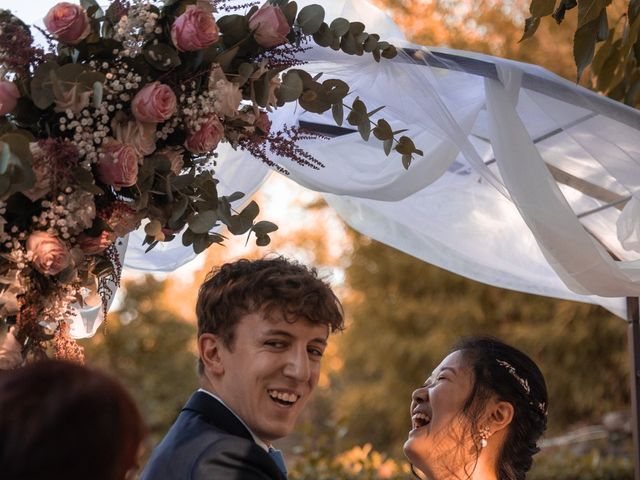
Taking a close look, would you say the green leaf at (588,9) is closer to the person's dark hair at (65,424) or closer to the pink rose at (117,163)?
the pink rose at (117,163)

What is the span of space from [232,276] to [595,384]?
10.3 meters

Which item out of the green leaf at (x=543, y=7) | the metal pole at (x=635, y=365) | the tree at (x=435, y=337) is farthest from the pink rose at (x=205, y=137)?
the tree at (x=435, y=337)

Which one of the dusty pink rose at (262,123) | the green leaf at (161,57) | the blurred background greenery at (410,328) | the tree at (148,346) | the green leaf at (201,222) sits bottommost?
the tree at (148,346)

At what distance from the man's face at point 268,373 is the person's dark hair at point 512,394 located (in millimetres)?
772

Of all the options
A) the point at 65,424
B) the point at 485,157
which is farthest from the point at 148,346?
the point at 65,424

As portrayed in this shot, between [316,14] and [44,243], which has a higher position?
[316,14]

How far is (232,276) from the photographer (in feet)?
9.37

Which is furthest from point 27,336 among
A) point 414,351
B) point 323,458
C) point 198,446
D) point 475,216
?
point 414,351

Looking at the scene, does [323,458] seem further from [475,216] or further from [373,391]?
[373,391]

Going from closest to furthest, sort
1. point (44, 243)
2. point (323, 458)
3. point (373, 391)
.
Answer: point (44, 243)
point (323, 458)
point (373, 391)

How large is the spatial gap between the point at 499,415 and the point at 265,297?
1.01 metres

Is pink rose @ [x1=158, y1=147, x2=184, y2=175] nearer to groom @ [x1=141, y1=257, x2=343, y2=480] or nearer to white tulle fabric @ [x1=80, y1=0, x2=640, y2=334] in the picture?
groom @ [x1=141, y1=257, x2=343, y2=480]

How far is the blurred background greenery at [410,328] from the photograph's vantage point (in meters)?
12.2

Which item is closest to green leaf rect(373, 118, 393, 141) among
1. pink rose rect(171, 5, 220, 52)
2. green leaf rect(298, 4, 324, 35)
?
green leaf rect(298, 4, 324, 35)
